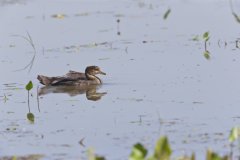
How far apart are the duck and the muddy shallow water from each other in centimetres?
15

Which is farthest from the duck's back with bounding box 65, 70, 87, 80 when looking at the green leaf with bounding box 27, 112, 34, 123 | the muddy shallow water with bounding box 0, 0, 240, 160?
the green leaf with bounding box 27, 112, 34, 123

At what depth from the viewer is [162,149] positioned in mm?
6367

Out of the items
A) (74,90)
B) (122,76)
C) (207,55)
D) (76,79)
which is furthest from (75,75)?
(207,55)

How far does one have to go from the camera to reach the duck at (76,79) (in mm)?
12969

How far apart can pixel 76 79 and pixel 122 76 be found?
80 centimetres

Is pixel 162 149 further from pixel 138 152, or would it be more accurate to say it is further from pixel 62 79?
pixel 62 79

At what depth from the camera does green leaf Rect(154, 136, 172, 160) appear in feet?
20.6

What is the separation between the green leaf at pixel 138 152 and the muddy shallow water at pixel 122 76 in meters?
1.33

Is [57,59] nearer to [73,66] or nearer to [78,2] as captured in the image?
[73,66]

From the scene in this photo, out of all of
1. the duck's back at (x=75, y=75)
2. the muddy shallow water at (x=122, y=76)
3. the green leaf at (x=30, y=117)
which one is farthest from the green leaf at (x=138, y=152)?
the duck's back at (x=75, y=75)

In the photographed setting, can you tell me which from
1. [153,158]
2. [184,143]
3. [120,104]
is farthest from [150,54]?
[153,158]

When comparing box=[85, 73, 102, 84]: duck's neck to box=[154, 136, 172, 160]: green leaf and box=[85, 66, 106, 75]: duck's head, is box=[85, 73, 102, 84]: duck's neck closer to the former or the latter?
box=[85, 66, 106, 75]: duck's head

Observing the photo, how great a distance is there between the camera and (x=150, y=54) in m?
14.7

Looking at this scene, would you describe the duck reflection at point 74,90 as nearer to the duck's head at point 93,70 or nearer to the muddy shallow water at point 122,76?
the muddy shallow water at point 122,76
